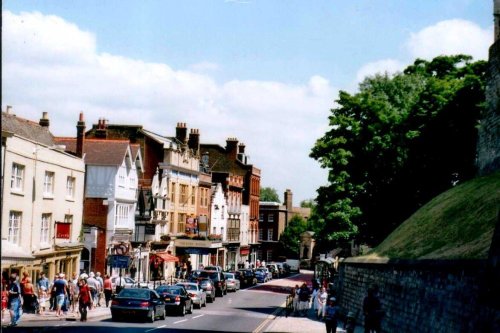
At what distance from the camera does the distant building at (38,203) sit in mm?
37031

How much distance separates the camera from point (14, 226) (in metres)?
38.4

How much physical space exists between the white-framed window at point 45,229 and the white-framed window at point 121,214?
484 inches

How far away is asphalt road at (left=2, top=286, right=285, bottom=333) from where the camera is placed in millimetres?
26372

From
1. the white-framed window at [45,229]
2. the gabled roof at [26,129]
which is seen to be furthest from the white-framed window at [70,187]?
the white-framed window at [45,229]

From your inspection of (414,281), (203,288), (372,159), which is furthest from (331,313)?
(372,159)

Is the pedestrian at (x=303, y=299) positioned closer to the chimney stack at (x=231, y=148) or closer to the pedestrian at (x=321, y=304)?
the pedestrian at (x=321, y=304)

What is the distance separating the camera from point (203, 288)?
148 ft

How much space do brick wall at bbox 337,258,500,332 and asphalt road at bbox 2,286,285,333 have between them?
214 inches

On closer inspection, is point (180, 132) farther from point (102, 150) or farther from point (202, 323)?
point (202, 323)

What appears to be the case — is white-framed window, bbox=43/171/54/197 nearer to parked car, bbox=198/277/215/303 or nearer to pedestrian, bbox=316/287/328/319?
parked car, bbox=198/277/215/303

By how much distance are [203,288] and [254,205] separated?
68.1 m

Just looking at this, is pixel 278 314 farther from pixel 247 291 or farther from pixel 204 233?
pixel 204 233

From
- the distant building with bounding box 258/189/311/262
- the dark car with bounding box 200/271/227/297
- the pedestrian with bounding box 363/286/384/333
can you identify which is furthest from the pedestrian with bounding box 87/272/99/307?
the distant building with bounding box 258/189/311/262

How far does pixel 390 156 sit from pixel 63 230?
2376cm
